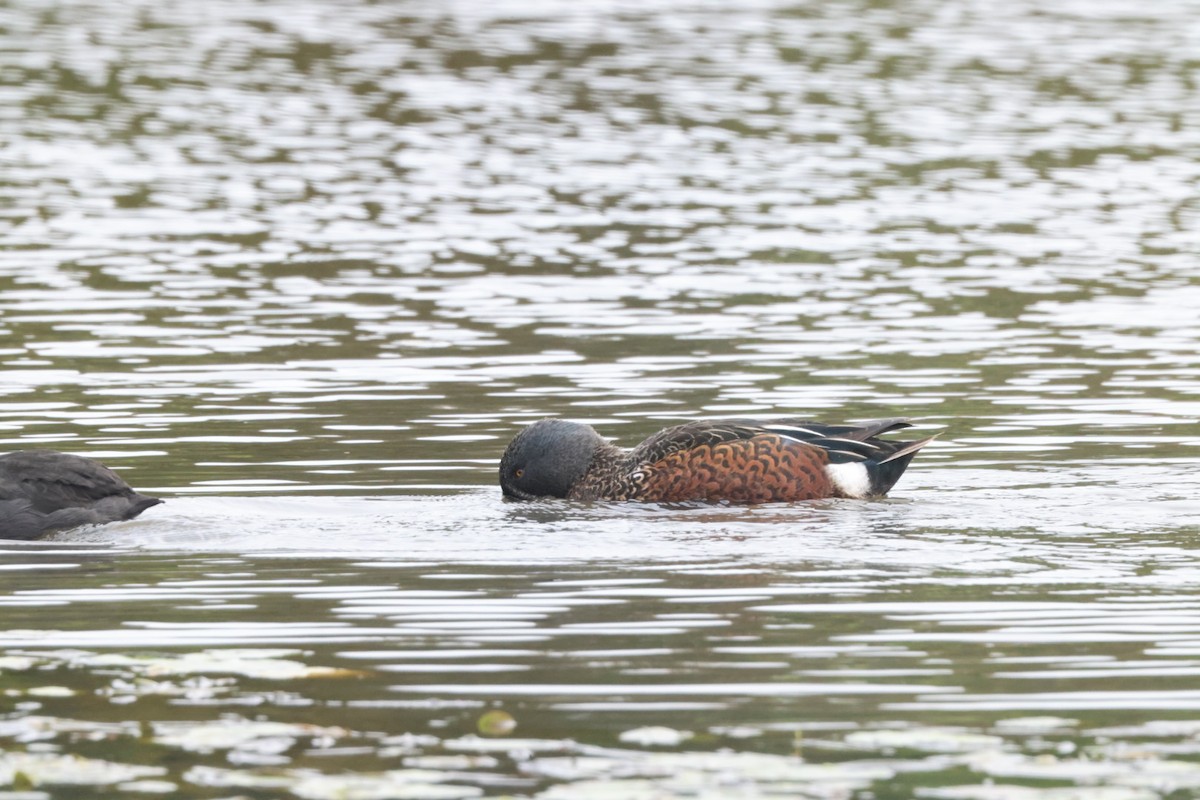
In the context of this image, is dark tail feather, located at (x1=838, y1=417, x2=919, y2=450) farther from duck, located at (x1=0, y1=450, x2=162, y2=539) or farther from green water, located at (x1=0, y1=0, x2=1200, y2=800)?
duck, located at (x1=0, y1=450, x2=162, y2=539)

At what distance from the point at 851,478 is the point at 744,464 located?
62 cm

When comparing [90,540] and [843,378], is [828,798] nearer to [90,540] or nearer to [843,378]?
[90,540]

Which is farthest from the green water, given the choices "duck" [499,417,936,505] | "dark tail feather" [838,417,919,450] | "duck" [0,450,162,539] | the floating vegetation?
"dark tail feather" [838,417,919,450]

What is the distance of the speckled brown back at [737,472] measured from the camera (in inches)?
481

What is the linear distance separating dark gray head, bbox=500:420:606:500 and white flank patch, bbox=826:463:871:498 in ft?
4.46

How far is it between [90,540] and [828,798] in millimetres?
5638

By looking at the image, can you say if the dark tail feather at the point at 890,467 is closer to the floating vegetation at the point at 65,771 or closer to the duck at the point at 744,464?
the duck at the point at 744,464

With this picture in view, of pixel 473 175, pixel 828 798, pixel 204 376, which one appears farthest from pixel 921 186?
pixel 828 798

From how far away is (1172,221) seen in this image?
23531 mm

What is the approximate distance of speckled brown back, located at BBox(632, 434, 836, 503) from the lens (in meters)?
12.2

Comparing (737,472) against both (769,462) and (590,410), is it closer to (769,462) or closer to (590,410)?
(769,462)

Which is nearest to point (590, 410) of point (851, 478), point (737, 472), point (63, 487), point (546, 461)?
point (546, 461)

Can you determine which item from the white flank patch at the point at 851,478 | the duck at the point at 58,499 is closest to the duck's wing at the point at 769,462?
the white flank patch at the point at 851,478

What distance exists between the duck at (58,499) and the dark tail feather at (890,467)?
3.98m
